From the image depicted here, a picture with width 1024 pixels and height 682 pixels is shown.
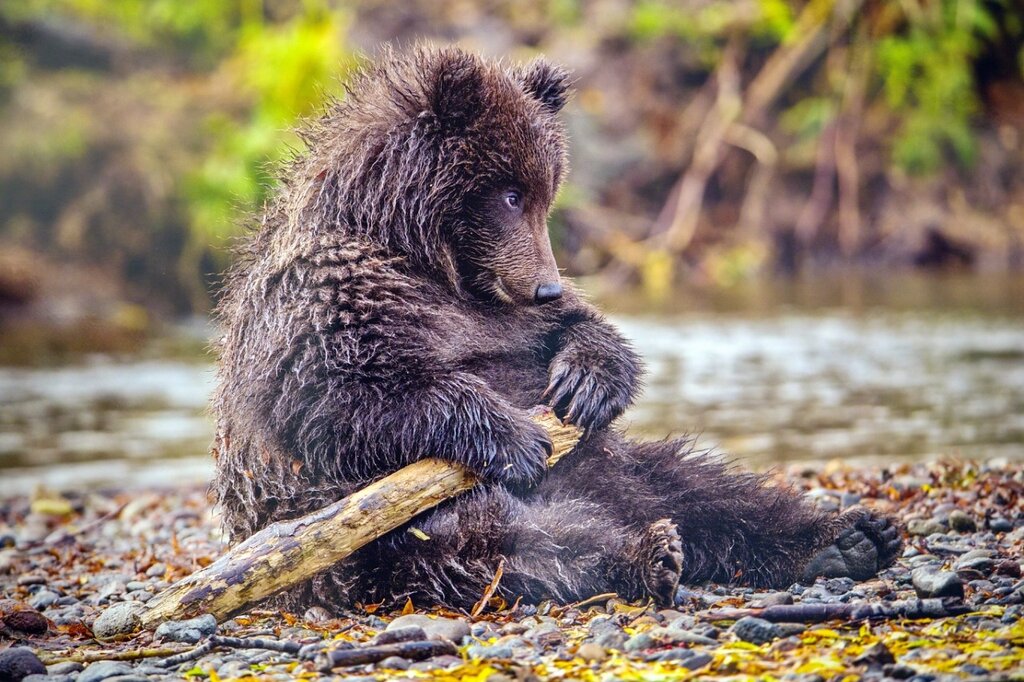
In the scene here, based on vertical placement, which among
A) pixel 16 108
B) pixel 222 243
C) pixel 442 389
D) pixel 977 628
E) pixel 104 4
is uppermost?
pixel 104 4

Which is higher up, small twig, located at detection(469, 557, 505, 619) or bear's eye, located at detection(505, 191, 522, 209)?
bear's eye, located at detection(505, 191, 522, 209)

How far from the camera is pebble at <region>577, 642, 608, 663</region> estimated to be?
3.50 m

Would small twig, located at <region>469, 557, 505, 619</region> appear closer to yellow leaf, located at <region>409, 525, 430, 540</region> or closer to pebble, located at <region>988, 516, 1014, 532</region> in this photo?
yellow leaf, located at <region>409, 525, 430, 540</region>

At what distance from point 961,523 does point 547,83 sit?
2648 millimetres

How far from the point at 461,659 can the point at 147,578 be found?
2.31 meters

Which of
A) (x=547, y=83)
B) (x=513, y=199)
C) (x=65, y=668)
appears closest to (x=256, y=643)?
(x=65, y=668)

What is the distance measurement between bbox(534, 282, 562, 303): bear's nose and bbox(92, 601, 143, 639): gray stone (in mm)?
1906

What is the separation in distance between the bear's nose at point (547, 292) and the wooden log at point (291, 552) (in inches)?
37.6

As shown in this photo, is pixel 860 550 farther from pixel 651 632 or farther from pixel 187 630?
pixel 187 630

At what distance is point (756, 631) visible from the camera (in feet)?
11.8

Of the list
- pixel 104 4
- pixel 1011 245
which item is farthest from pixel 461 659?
pixel 104 4

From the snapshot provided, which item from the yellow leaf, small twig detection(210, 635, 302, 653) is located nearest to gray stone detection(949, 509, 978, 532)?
the yellow leaf

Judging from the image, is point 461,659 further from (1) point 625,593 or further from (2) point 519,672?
(1) point 625,593

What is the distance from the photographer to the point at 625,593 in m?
4.15
